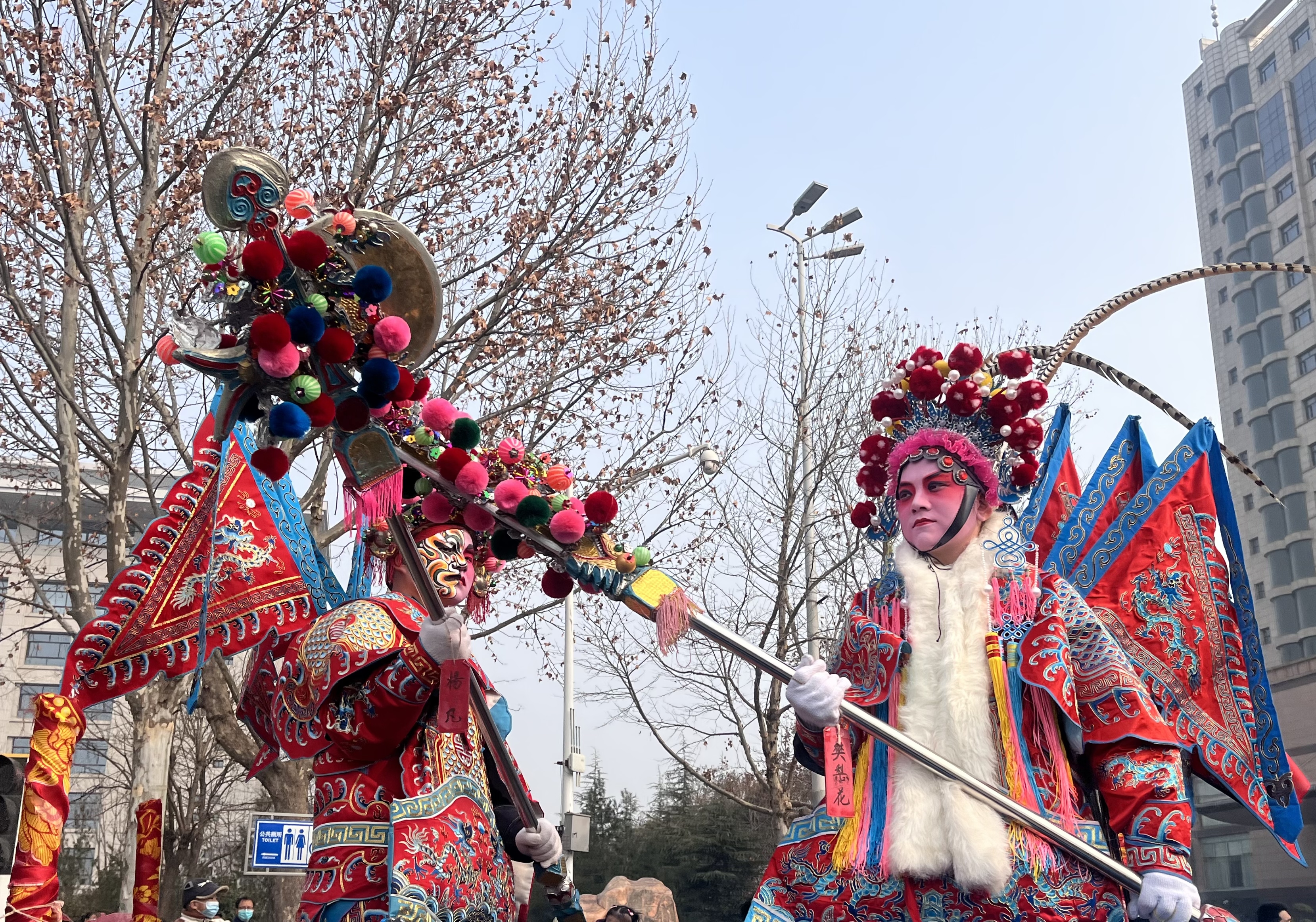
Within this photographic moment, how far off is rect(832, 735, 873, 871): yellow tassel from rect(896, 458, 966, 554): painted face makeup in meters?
0.70

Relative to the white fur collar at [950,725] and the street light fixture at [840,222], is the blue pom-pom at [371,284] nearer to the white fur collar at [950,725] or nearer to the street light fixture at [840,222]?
the white fur collar at [950,725]

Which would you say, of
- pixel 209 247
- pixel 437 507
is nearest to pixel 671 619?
pixel 437 507

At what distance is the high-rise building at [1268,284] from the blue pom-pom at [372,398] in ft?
124

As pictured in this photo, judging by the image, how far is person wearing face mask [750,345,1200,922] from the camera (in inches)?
136

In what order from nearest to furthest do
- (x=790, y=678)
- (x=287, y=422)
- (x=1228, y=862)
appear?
(x=287, y=422) → (x=790, y=678) → (x=1228, y=862)

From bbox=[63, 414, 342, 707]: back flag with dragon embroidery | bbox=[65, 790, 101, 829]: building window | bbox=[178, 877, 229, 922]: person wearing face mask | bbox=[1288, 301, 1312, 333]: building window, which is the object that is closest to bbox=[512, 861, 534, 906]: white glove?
bbox=[63, 414, 342, 707]: back flag with dragon embroidery

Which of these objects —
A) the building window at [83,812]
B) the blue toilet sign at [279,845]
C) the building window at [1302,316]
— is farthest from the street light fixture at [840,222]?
the building window at [1302,316]

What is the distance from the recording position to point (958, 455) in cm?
417

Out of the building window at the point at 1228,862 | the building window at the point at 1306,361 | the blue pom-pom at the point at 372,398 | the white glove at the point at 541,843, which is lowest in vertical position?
the building window at the point at 1228,862

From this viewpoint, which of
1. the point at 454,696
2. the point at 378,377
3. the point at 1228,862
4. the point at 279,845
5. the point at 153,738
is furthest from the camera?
the point at 1228,862

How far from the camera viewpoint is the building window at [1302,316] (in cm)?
4047

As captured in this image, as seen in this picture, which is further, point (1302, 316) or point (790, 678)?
point (1302, 316)

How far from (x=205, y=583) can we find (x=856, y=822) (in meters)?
2.30

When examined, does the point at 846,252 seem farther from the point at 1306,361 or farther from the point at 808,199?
the point at 1306,361
